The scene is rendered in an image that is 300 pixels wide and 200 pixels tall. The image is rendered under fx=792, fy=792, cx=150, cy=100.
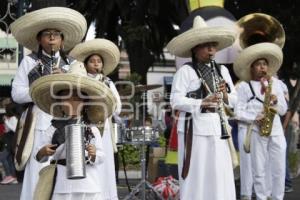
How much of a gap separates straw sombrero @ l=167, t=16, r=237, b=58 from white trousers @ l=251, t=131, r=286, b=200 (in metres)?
2.07

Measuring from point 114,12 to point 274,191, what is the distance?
1557cm

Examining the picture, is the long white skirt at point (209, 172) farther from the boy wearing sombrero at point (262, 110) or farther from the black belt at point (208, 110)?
the boy wearing sombrero at point (262, 110)

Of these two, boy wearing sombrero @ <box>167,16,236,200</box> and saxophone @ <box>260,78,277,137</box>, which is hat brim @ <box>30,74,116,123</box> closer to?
boy wearing sombrero @ <box>167,16,236,200</box>

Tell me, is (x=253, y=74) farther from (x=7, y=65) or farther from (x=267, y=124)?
(x=7, y=65)

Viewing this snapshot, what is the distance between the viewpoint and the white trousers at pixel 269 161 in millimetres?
9961

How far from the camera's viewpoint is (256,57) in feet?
33.0

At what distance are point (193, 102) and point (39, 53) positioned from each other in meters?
1.62

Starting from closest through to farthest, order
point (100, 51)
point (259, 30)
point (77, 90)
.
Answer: point (77, 90)
point (100, 51)
point (259, 30)

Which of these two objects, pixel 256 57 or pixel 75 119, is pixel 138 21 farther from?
pixel 75 119

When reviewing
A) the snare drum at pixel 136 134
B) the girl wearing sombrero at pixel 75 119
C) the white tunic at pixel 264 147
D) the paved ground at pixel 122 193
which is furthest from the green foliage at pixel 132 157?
the girl wearing sombrero at pixel 75 119

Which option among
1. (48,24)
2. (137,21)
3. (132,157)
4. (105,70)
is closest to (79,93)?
(48,24)

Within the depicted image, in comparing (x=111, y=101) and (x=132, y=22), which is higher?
(x=132, y=22)

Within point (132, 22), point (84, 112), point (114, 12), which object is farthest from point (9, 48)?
point (84, 112)

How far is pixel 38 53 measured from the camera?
728 cm
